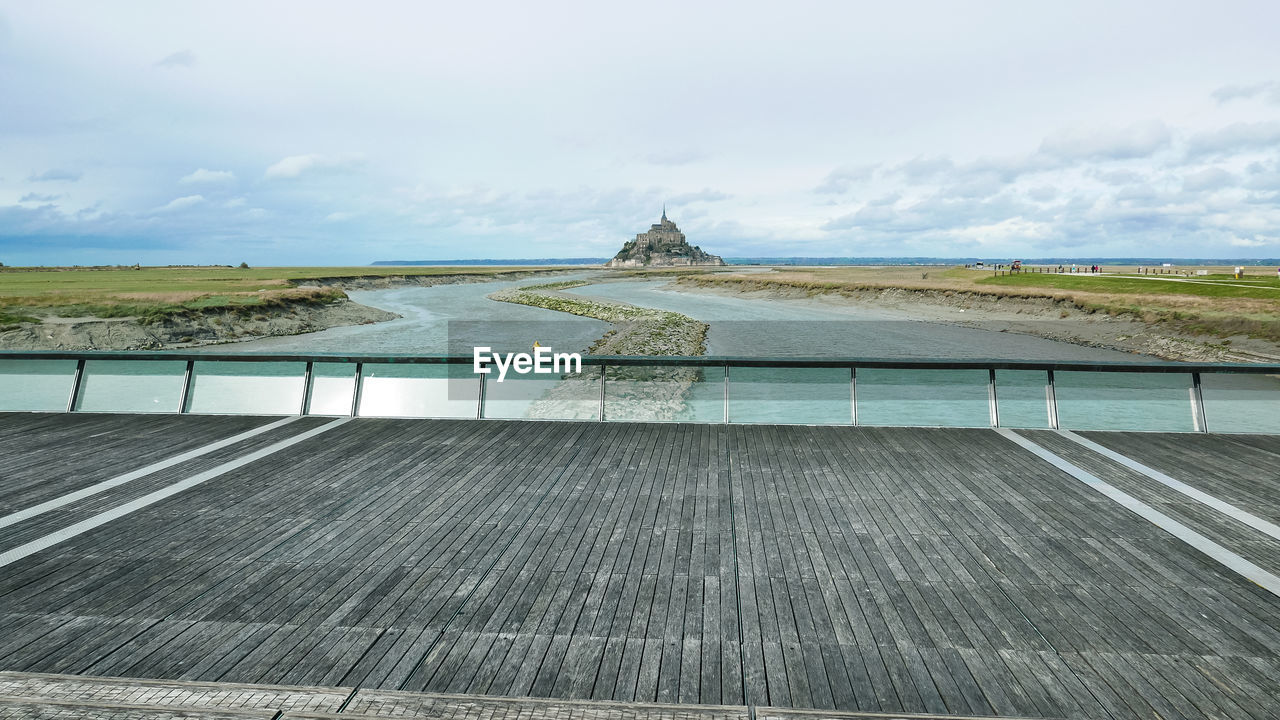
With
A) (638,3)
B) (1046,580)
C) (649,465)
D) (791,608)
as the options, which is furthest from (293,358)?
(638,3)

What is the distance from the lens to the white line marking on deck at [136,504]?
4571 millimetres

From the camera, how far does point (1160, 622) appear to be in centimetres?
365

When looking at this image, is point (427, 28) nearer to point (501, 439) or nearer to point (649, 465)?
point (501, 439)

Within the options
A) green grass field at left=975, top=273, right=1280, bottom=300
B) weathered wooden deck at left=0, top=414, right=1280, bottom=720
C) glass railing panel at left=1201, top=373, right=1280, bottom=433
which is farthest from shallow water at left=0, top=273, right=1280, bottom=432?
green grass field at left=975, top=273, right=1280, bottom=300

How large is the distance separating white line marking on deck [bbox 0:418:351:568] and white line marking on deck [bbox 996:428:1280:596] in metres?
8.38

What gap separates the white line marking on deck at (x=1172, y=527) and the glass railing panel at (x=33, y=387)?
12932 millimetres

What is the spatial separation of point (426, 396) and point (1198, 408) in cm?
1047

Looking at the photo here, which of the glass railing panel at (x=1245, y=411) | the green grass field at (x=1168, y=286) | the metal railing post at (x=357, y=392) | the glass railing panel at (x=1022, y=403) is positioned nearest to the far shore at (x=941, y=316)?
the green grass field at (x=1168, y=286)

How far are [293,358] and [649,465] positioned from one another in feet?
18.6

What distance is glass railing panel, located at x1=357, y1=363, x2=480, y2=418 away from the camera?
30.0ft

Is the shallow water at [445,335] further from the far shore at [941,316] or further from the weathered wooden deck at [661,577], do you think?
the weathered wooden deck at [661,577]

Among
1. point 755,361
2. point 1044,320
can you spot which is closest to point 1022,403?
point 755,361

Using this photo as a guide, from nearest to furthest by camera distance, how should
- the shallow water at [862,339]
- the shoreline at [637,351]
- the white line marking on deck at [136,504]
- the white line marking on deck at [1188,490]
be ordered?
the white line marking on deck at [136,504] < the white line marking on deck at [1188,490] < the shoreline at [637,351] < the shallow water at [862,339]

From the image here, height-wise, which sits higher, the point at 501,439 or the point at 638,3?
the point at 638,3
